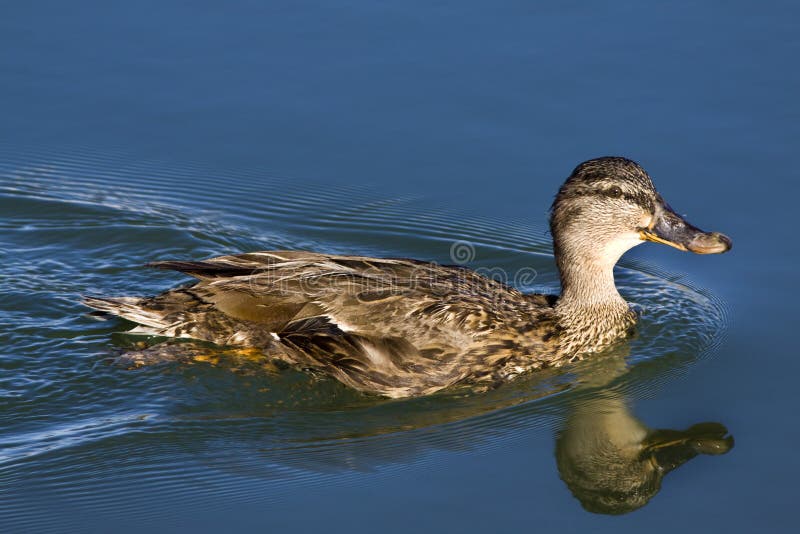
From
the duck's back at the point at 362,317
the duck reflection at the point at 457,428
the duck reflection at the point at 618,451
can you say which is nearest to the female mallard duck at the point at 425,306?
the duck's back at the point at 362,317

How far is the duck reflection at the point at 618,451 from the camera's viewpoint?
7.58 metres

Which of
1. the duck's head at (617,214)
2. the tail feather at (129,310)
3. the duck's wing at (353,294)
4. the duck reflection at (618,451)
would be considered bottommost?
the duck reflection at (618,451)

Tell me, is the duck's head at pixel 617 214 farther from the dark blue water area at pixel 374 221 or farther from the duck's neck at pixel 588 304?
the dark blue water area at pixel 374 221

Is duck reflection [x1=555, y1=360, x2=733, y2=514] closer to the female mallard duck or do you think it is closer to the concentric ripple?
the concentric ripple

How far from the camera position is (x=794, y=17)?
13328mm

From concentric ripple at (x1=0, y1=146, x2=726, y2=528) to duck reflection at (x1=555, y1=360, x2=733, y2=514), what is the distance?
11.1 inches

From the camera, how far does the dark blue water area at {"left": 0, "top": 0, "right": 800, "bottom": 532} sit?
7582mm

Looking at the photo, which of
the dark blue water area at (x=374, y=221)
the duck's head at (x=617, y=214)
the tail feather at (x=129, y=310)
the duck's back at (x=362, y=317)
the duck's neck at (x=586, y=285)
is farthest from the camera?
the duck's neck at (x=586, y=285)

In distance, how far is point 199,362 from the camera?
9273 millimetres

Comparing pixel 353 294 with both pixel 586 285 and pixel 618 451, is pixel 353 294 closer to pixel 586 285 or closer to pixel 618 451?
pixel 586 285

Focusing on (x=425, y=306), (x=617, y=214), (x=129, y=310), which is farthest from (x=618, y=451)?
(x=129, y=310)

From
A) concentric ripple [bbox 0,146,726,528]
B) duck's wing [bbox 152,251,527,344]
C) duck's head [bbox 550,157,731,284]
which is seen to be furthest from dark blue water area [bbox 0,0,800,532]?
duck's head [bbox 550,157,731,284]

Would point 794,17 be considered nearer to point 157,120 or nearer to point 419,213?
point 419,213

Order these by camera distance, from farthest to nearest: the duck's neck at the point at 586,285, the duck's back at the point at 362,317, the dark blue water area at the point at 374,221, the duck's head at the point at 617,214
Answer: the duck's neck at the point at 586,285 < the duck's head at the point at 617,214 < the duck's back at the point at 362,317 < the dark blue water area at the point at 374,221
